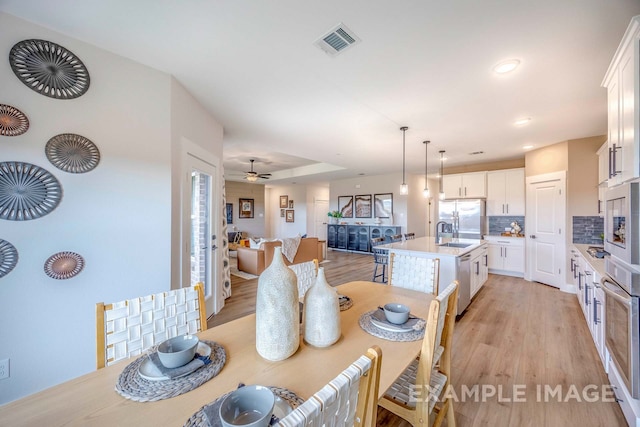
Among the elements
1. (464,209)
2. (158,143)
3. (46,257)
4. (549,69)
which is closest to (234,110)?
(158,143)

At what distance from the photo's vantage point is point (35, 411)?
710 mm

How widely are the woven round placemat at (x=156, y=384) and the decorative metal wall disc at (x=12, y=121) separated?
1764mm

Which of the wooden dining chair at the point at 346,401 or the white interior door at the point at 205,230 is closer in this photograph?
the wooden dining chair at the point at 346,401

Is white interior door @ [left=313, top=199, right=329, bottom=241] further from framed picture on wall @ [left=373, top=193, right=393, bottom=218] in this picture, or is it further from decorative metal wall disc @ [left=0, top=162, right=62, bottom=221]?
decorative metal wall disc @ [left=0, top=162, right=62, bottom=221]

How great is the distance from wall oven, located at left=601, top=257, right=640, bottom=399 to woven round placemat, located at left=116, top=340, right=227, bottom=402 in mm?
2211

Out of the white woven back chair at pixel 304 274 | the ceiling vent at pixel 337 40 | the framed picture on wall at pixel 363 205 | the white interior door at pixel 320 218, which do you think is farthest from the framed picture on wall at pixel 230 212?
the ceiling vent at pixel 337 40

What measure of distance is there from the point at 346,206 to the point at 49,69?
7.74 m

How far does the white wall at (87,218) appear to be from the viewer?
163 centimetres

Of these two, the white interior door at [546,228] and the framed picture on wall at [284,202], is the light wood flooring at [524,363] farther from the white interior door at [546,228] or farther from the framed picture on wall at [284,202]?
the framed picture on wall at [284,202]

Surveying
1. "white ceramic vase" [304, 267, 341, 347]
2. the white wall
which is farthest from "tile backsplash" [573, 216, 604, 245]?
the white wall

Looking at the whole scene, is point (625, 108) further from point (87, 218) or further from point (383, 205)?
point (383, 205)

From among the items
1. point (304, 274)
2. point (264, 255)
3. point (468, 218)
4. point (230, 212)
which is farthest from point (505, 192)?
point (230, 212)

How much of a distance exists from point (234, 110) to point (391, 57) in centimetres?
190

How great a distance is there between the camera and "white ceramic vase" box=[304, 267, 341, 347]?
3.50 ft
